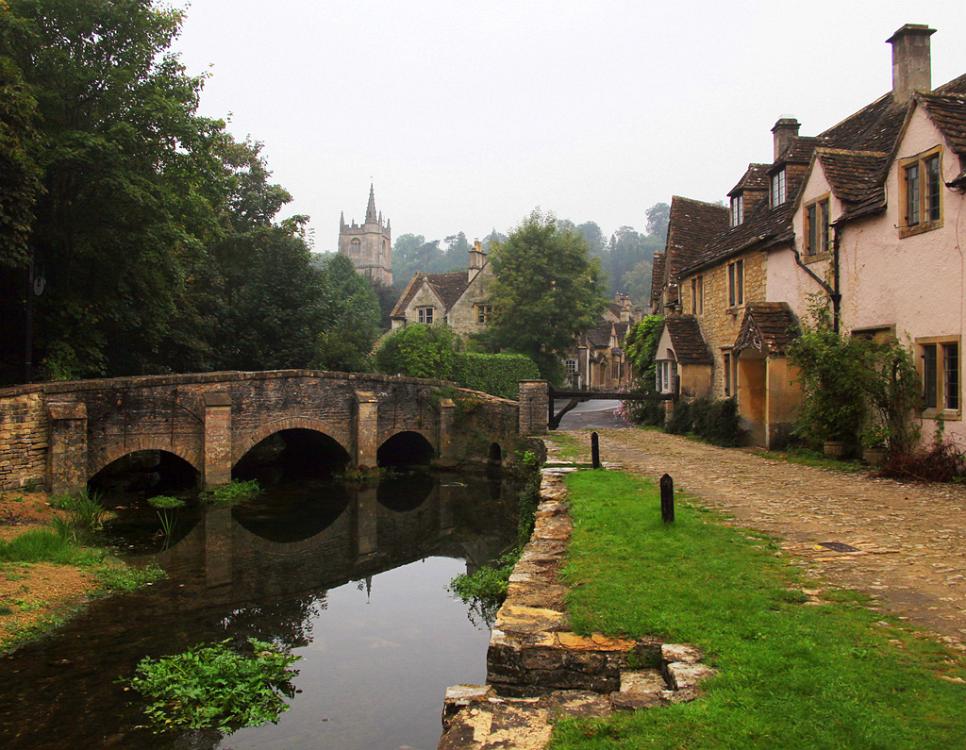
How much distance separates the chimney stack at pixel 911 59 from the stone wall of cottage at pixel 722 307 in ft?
17.2

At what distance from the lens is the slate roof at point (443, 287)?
50.8 metres

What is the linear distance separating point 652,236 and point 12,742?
16455cm

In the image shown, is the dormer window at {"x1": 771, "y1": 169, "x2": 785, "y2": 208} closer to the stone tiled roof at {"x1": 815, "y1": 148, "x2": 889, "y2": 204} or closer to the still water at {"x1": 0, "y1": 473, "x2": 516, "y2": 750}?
the stone tiled roof at {"x1": 815, "y1": 148, "x2": 889, "y2": 204}

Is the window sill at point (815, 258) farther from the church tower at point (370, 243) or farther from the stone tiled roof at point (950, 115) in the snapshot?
the church tower at point (370, 243)

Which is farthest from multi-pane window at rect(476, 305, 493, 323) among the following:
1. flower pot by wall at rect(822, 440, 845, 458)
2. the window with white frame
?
the window with white frame

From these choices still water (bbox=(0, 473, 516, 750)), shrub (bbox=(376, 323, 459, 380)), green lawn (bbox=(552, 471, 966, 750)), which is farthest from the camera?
shrub (bbox=(376, 323, 459, 380))

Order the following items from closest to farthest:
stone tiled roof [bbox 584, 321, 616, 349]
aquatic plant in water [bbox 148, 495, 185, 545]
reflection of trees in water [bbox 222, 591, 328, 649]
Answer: reflection of trees in water [bbox 222, 591, 328, 649], aquatic plant in water [bbox 148, 495, 185, 545], stone tiled roof [bbox 584, 321, 616, 349]

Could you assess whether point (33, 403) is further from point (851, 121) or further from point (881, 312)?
point (851, 121)

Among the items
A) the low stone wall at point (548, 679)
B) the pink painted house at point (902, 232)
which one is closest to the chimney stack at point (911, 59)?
the pink painted house at point (902, 232)

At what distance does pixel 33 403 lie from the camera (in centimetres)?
1559

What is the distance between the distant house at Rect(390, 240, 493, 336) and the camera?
4894 cm

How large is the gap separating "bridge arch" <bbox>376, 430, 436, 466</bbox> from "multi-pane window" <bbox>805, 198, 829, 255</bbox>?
51.2ft

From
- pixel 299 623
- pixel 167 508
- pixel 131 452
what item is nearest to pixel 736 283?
pixel 299 623

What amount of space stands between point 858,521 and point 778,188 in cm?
1442
